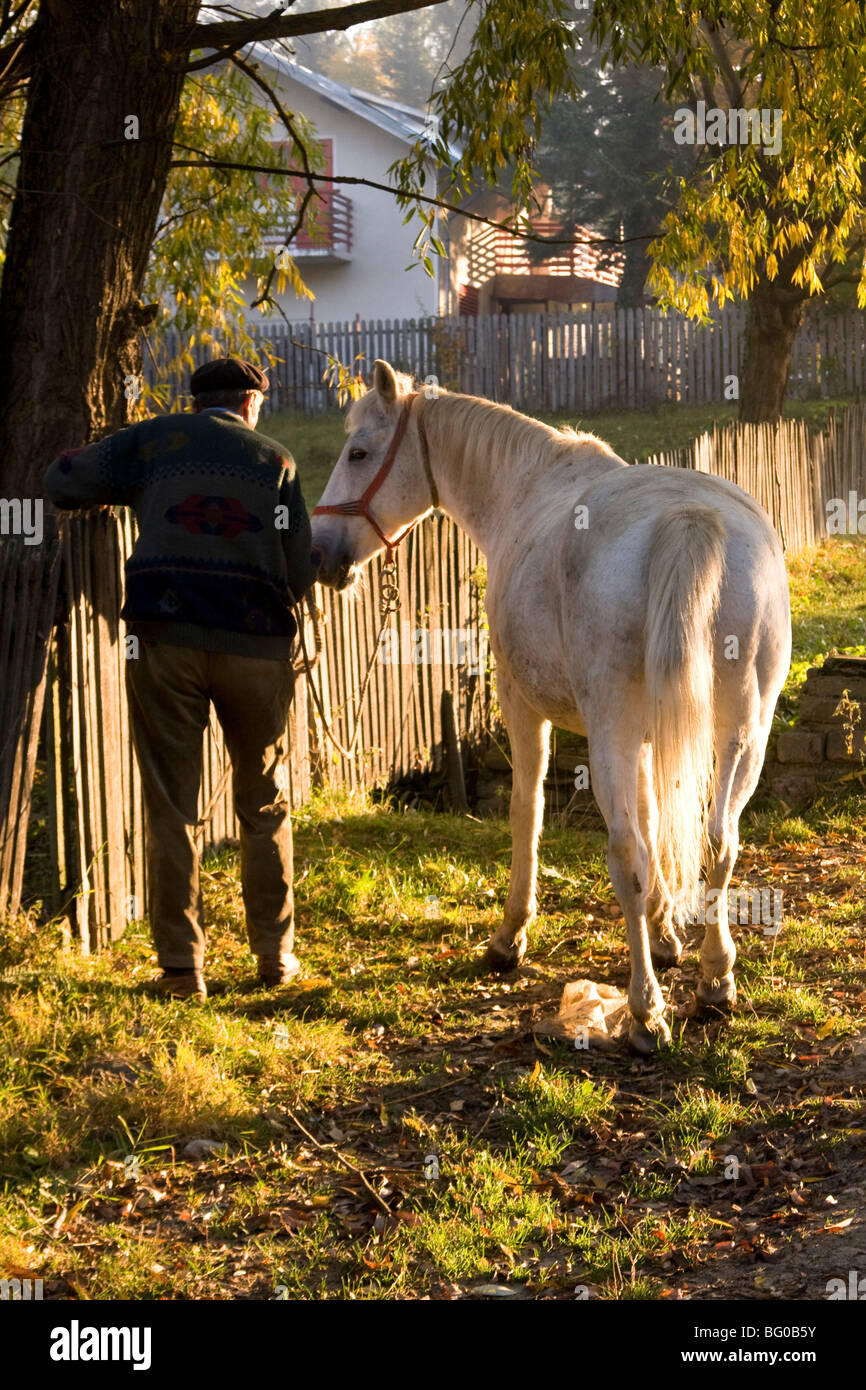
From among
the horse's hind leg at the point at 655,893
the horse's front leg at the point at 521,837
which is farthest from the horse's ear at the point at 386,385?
the horse's hind leg at the point at 655,893

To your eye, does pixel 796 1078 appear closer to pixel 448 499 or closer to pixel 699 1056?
pixel 699 1056

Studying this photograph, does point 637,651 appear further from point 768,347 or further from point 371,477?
point 768,347

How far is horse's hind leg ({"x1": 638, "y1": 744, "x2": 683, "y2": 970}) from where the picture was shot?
494cm

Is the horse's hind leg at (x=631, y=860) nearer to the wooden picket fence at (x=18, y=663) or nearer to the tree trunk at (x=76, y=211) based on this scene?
the wooden picket fence at (x=18, y=663)

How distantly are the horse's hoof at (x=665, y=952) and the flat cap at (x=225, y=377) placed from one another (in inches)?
103

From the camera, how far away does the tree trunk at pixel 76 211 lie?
5648 mm

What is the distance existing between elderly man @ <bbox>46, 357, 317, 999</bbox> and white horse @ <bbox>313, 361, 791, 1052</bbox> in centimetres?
91

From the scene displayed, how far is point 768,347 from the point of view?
1761 cm

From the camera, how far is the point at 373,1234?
3355 mm

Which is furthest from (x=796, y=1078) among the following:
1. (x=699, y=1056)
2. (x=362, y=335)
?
(x=362, y=335)

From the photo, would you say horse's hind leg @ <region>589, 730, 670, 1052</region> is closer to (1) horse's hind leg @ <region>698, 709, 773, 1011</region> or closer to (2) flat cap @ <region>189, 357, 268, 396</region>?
(1) horse's hind leg @ <region>698, 709, 773, 1011</region>

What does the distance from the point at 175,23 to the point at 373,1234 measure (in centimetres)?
504

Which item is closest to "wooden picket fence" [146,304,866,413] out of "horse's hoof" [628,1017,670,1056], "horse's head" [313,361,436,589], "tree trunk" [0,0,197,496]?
"tree trunk" [0,0,197,496]

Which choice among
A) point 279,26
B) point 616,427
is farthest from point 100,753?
point 616,427
